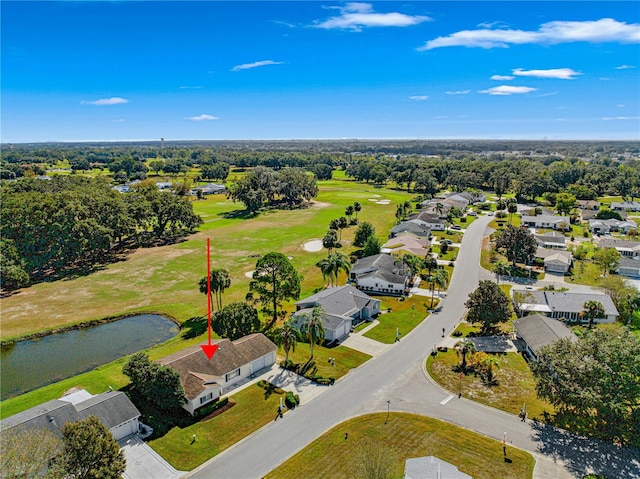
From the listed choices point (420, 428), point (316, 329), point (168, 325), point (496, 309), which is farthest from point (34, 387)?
point (496, 309)

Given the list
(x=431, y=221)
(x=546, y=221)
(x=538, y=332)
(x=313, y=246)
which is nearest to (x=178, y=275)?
(x=313, y=246)

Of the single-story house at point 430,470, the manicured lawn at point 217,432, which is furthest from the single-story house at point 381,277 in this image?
the single-story house at point 430,470

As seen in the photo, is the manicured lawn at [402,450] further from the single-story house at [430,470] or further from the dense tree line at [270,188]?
the dense tree line at [270,188]

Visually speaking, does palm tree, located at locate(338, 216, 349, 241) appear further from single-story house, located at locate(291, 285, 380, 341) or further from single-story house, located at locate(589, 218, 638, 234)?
single-story house, located at locate(589, 218, 638, 234)

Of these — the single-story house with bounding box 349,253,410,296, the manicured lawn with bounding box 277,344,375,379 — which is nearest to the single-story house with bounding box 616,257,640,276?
the single-story house with bounding box 349,253,410,296

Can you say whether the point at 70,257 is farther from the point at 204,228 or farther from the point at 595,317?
the point at 595,317
